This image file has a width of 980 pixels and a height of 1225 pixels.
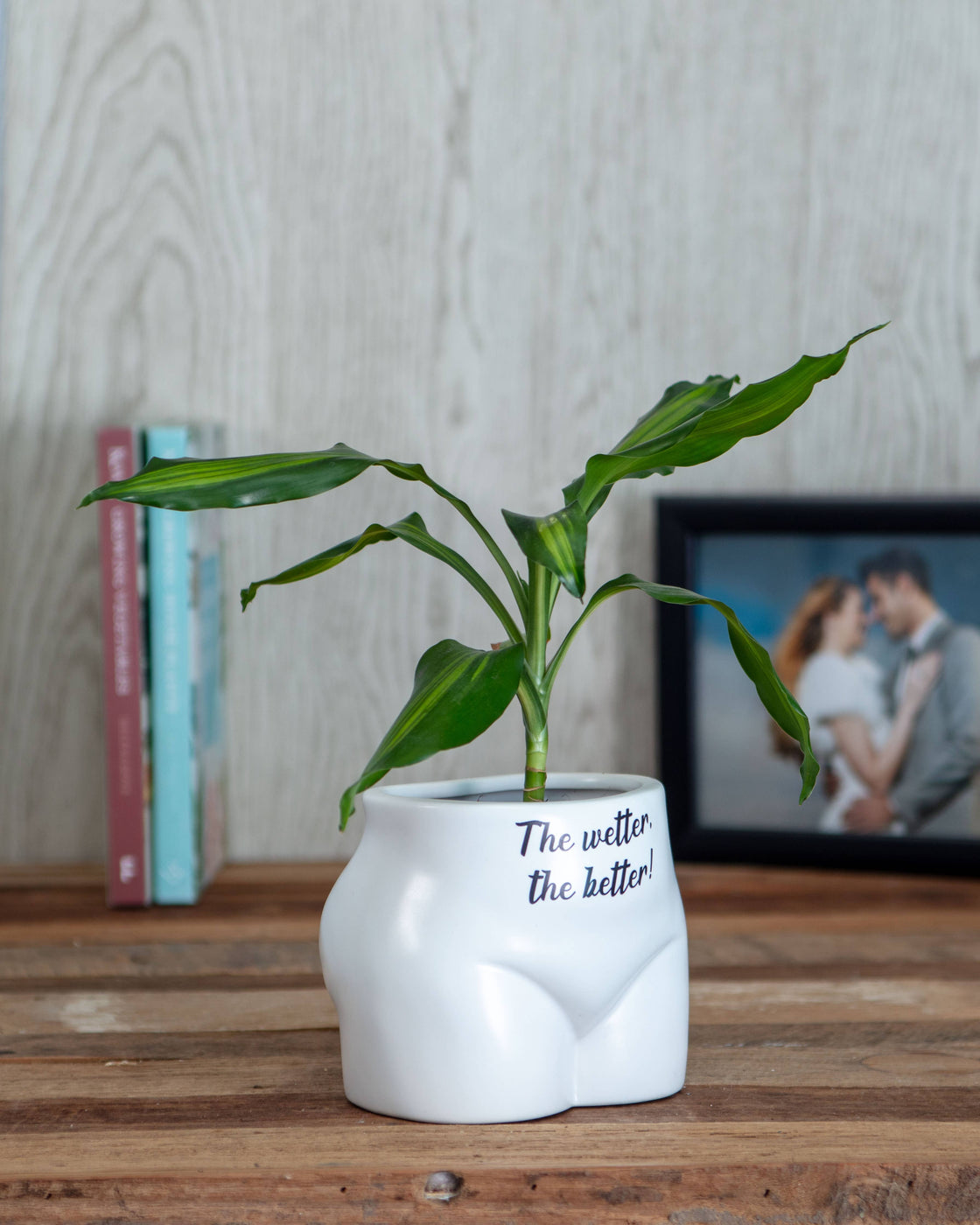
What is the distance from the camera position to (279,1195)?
18.1 inches

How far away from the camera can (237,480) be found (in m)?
0.52

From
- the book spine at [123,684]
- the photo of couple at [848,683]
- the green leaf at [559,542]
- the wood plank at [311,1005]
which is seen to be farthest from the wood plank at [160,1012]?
the photo of couple at [848,683]

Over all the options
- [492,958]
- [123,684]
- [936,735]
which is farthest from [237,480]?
[936,735]

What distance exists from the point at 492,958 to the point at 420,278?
A: 671mm

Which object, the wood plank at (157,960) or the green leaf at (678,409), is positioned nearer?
the green leaf at (678,409)

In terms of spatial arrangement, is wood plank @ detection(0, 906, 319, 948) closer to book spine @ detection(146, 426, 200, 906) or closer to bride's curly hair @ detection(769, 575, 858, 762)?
book spine @ detection(146, 426, 200, 906)

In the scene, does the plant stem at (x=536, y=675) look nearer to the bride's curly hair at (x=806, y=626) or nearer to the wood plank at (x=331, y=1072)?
the wood plank at (x=331, y=1072)

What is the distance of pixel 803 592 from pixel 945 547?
12cm

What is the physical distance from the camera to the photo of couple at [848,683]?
0.97 meters

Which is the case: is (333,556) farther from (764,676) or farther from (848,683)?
(848,683)

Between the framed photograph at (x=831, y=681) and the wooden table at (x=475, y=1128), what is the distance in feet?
0.45

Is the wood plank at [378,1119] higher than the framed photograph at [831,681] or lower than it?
lower

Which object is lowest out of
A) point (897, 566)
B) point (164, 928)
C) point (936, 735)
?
point (164, 928)

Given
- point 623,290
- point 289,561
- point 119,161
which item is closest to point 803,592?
point 623,290
